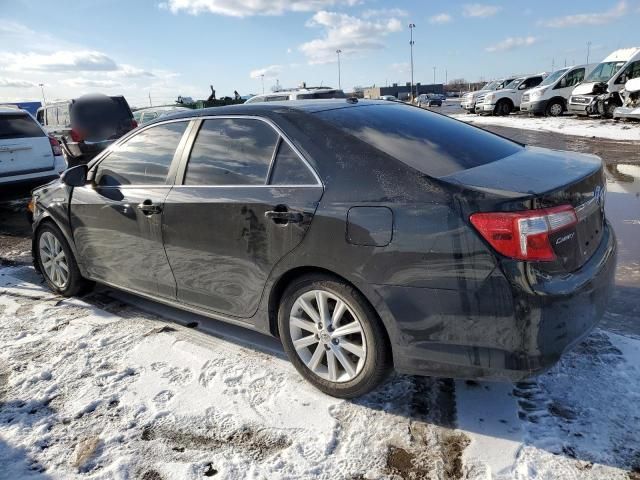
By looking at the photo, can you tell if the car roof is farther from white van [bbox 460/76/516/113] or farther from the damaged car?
white van [bbox 460/76/516/113]

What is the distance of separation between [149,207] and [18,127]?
593 centimetres

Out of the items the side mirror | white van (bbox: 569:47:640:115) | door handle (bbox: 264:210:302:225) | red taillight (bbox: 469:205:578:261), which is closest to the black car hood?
red taillight (bbox: 469:205:578:261)

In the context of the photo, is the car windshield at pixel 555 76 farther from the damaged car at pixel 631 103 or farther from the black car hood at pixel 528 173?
the black car hood at pixel 528 173

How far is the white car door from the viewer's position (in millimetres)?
7844

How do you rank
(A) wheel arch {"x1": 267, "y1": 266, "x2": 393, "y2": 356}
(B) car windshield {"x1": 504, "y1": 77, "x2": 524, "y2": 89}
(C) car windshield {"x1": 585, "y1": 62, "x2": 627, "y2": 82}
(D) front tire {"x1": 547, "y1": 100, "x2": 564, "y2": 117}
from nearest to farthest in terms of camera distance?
(A) wheel arch {"x1": 267, "y1": 266, "x2": 393, "y2": 356}
(C) car windshield {"x1": 585, "y1": 62, "x2": 627, "y2": 82}
(D) front tire {"x1": 547, "y1": 100, "x2": 564, "y2": 117}
(B) car windshield {"x1": 504, "y1": 77, "x2": 524, "y2": 89}

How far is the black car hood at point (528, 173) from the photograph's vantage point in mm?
2418

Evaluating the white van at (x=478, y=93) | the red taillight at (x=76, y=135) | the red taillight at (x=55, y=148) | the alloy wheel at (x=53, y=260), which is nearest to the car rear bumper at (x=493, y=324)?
the alloy wheel at (x=53, y=260)

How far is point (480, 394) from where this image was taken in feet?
9.62

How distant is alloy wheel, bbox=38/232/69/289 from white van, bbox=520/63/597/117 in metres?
23.1

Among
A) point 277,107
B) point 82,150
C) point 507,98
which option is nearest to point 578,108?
point 507,98

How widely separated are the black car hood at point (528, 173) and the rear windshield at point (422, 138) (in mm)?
87

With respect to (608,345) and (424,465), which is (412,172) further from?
(608,345)

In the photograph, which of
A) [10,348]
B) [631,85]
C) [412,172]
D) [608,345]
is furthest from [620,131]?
[10,348]

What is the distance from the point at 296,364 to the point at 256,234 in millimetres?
802
